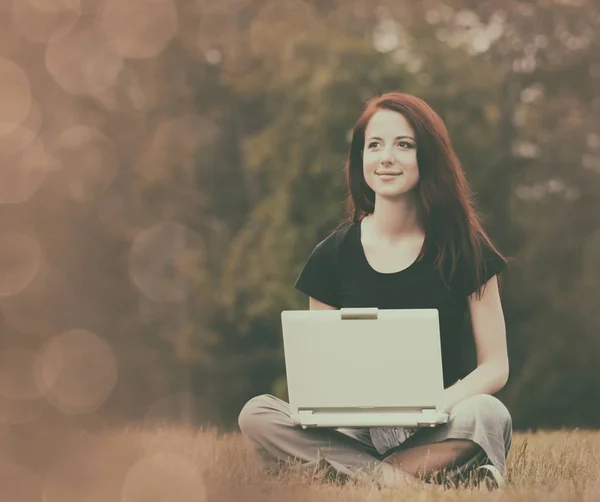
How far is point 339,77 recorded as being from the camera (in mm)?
7457

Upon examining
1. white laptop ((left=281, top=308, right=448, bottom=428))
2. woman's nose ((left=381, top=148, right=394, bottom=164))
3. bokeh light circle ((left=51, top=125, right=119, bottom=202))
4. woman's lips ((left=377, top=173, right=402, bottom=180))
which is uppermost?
bokeh light circle ((left=51, top=125, right=119, bottom=202))

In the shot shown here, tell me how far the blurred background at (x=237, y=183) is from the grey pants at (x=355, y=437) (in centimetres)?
358

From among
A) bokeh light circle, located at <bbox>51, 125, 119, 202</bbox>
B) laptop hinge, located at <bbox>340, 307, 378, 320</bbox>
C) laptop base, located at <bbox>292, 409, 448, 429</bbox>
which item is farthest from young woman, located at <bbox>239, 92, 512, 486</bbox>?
bokeh light circle, located at <bbox>51, 125, 119, 202</bbox>

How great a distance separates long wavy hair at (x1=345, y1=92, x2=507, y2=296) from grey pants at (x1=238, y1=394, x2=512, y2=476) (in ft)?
1.59

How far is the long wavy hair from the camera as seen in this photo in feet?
11.0

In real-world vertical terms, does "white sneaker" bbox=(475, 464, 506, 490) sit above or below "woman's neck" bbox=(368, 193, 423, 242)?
below

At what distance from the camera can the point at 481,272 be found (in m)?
3.34

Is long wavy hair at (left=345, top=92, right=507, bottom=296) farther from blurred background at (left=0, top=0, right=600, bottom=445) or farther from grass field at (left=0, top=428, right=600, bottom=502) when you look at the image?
blurred background at (left=0, top=0, right=600, bottom=445)

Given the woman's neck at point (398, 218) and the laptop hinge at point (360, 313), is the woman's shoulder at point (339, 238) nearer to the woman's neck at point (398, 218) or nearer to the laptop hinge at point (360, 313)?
the woman's neck at point (398, 218)

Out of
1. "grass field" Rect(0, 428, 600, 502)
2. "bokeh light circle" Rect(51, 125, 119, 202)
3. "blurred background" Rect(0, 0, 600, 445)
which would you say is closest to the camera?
"grass field" Rect(0, 428, 600, 502)

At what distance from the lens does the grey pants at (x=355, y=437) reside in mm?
3051

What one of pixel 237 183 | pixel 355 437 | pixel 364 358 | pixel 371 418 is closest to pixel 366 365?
pixel 364 358

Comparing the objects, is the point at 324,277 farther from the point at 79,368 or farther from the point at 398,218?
the point at 79,368

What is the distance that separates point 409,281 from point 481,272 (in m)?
0.24
